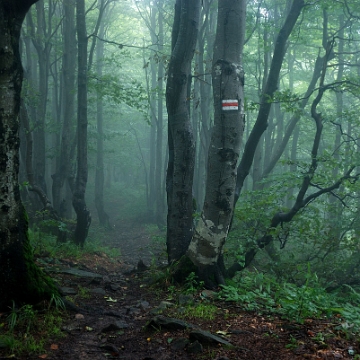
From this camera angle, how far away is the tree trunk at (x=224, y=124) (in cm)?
613

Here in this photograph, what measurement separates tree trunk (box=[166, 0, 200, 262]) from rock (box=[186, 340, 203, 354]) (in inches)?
136

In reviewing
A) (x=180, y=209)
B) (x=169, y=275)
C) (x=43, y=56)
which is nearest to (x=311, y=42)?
(x=43, y=56)

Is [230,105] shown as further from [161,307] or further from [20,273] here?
[20,273]

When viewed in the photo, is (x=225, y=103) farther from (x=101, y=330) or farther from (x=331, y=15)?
(x=331, y=15)

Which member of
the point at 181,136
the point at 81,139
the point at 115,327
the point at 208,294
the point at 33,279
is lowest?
the point at 208,294

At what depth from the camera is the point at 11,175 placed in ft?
14.6

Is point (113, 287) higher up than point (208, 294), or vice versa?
point (208, 294)

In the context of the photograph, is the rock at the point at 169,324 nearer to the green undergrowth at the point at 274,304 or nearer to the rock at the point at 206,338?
the rock at the point at 206,338

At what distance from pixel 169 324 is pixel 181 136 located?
13.2ft

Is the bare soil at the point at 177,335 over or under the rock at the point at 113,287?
over

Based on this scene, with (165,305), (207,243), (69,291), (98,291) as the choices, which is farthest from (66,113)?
(165,305)

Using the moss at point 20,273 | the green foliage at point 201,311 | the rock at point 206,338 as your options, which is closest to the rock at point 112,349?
the rock at point 206,338

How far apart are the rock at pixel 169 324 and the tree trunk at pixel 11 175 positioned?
1.45 meters

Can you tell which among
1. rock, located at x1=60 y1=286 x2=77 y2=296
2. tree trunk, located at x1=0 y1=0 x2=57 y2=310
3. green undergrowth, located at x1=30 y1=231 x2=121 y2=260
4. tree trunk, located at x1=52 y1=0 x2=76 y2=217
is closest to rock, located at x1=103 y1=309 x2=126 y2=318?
rock, located at x1=60 y1=286 x2=77 y2=296
